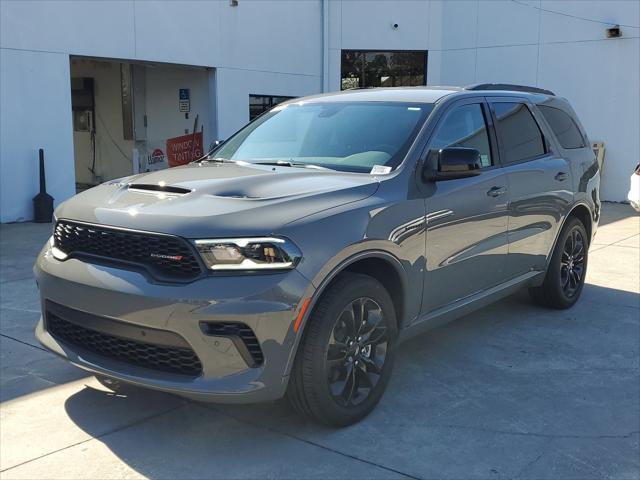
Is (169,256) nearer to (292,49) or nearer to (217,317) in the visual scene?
(217,317)

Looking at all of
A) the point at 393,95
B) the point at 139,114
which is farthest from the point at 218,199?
the point at 139,114

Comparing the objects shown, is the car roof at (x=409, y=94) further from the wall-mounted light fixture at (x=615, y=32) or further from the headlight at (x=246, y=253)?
the wall-mounted light fixture at (x=615, y=32)

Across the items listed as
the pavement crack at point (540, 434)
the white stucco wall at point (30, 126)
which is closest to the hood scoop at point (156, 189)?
the pavement crack at point (540, 434)

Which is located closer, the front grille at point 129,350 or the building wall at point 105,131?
the front grille at point 129,350

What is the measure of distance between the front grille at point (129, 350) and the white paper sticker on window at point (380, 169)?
1.54 m

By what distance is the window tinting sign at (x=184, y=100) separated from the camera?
15.3 metres

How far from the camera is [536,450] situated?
11.0 ft

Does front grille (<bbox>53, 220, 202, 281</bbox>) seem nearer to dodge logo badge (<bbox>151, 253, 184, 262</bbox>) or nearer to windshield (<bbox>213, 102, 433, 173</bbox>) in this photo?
dodge logo badge (<bbox>151, 253, 184, 262</bbox>)

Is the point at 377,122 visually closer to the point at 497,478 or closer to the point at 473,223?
the point at 473,223

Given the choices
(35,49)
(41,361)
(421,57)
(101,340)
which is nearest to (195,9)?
(35,49)

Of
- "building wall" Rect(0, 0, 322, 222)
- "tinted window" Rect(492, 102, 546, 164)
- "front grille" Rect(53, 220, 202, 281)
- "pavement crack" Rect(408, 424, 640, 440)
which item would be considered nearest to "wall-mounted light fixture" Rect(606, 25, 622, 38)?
"building wall" Rect(0, 0, 322, 222)

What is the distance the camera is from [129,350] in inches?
127

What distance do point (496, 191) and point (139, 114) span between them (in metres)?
13.0

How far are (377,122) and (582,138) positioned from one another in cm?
288
